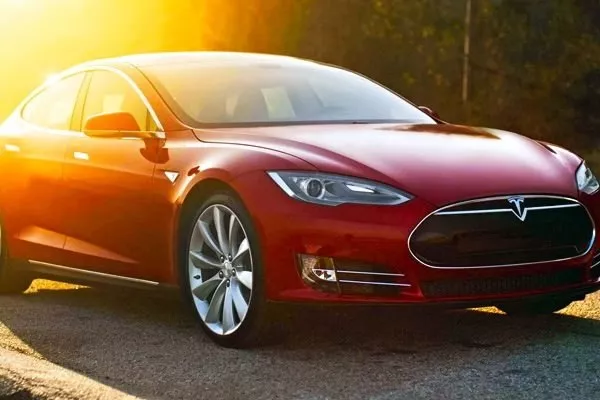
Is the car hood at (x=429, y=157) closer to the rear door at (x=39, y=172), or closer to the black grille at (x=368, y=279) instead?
the black grille at (x=368, y=279)

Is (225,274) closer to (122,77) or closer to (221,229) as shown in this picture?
(221,229)

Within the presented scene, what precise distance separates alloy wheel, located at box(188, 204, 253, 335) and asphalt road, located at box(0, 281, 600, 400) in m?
0.17

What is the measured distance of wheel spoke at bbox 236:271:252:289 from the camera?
6312 mm

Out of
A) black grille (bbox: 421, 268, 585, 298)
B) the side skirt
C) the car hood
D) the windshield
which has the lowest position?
the side skirt

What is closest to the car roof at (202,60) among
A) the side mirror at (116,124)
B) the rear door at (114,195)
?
the rear door at (114,195)

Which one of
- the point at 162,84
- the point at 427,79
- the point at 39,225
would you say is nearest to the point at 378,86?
the point at 162,84

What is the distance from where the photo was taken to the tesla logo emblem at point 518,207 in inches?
242

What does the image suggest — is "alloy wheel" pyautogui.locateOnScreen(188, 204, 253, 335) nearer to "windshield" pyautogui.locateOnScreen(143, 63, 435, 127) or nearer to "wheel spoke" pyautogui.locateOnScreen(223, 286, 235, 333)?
"wheel spoke" pyautogui.locateOnScreen(223, 286, 235, 333)

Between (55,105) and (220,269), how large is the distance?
250cm

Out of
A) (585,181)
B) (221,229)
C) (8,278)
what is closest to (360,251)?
(221,229)

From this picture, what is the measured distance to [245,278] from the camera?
250 inches

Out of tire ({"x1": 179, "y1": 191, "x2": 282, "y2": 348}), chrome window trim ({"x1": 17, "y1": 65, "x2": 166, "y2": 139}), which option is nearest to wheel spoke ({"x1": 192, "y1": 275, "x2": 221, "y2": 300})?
tire ({"x1": 179, "y1": 191, "x2": 282, "y2": 348})

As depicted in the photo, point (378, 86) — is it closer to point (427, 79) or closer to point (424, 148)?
point (424, 148)

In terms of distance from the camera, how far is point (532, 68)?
2445 centimetres
